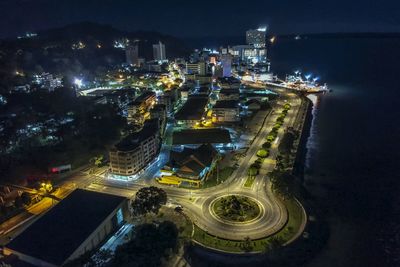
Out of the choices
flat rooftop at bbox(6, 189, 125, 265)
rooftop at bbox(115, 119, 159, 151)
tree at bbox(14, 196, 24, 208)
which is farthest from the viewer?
rooftop at bbox(115, 119, 159, 151)

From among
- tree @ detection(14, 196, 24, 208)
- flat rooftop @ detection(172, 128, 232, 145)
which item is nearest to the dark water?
flat rooftop @ detection(172, 128, 232, 145)

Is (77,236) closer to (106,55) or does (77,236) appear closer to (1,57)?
(1,57)

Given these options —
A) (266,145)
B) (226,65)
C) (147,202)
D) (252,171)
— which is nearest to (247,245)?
(147,202)

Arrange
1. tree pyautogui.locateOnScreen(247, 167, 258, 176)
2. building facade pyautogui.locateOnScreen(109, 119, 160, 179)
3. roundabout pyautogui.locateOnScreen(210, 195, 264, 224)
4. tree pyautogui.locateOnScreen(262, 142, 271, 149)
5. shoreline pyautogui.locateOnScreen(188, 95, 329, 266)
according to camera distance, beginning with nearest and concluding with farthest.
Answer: shoreline pyautogui.locateOnScreen(188, 95, 329, 266), roundabout pyautogui.locateOnScreen(210, 195, 264, 224), tree pyautogui.locateOnScreen(247, 167, 258, 176), building facade pyautogui.locateOnScreen(109, 119, 160, 179), tree pyautogui.locateOnScreen(262, 142, 271, 149)

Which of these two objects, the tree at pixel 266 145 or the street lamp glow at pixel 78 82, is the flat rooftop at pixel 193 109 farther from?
the street lamp glow at pixel 78 82

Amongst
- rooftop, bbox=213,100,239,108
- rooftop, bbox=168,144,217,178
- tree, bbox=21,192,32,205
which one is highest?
rooftop, bbox=213,100,239,108

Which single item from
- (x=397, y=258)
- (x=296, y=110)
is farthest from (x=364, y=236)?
(x=296, y=110)

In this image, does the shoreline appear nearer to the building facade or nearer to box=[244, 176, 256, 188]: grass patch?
box=[244, 176, 256, 188]: grass patch

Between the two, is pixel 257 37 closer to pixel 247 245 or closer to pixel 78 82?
pixel 78 82
